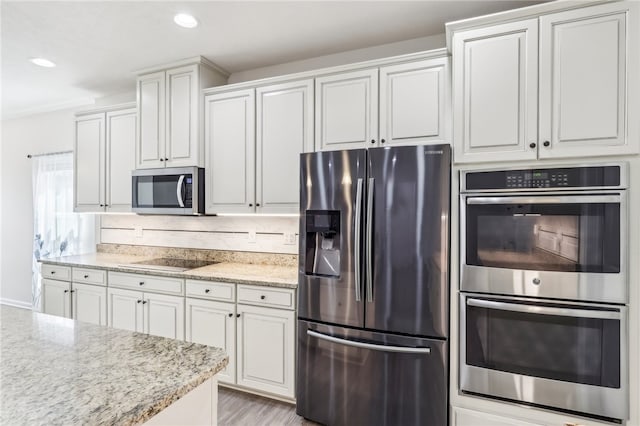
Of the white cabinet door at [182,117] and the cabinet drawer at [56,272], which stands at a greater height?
the white cabinet door at [182,117]

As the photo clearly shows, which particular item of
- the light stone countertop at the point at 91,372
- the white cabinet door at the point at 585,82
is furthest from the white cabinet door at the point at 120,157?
the white cabinet door at the point at 585,82

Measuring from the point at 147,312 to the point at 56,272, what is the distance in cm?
127

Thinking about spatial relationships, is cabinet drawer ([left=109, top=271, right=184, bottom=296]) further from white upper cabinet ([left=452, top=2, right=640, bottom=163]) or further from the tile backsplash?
white upper cabinet ([left=452, top=2, right=640, bottom=163])

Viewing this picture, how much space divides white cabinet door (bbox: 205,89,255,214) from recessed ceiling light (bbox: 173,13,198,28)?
0.59 metres

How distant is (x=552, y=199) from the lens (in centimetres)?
165

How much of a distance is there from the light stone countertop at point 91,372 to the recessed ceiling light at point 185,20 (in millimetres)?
1964

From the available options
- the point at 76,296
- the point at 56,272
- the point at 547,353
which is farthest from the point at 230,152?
the point at 547,353

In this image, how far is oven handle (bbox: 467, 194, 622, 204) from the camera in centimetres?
157

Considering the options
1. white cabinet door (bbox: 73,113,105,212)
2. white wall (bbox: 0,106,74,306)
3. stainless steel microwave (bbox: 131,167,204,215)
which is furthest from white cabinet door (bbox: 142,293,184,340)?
white wall (bbox: 0,106,74,306)

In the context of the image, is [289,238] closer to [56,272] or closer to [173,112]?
[173,112]

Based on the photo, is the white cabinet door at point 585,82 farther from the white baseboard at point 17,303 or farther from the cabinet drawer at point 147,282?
the white baseboard at point 17,303

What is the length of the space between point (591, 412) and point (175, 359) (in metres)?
1.92

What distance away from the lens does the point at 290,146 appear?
2576 mm

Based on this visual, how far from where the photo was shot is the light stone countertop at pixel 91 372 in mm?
733
